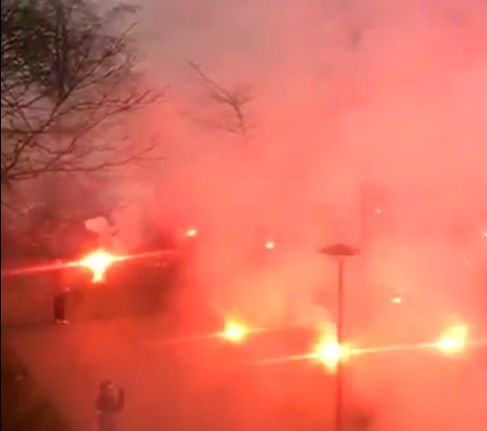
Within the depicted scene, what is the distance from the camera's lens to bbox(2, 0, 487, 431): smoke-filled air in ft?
4.40

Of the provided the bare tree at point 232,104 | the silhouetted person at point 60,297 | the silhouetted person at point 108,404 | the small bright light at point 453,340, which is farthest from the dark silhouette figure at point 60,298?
the small bright light at point 453,340

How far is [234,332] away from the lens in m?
1.44

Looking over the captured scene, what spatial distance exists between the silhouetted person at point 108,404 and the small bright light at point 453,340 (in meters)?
0.57

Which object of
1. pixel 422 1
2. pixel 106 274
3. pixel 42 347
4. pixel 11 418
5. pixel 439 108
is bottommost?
pixel 11 418

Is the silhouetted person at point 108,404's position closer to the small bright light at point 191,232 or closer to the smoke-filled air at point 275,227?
the smoke-filled air at point 275,227

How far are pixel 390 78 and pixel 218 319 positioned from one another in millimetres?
523

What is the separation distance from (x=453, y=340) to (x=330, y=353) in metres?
0.24

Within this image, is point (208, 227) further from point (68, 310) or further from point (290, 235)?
point (68, 310)

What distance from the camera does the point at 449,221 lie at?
1.62 m

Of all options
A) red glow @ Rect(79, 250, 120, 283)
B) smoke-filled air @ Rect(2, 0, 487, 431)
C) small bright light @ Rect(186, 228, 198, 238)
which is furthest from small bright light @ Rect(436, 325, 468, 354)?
red glow @ Rect(79, 250, 120, 283)

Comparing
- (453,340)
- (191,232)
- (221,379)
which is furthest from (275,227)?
(453,340)

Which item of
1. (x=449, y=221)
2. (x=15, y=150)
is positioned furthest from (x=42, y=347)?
(x=449, y=221)

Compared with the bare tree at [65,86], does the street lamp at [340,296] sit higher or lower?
lower

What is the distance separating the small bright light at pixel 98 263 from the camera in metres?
1.33
